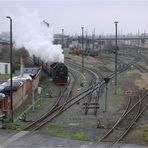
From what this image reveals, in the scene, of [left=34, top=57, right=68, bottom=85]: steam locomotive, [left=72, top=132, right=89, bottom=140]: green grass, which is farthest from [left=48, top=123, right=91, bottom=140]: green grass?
[left=34, top=57, right=68, bottom=85]: steam locomotive

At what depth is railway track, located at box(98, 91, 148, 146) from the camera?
29.2 metres

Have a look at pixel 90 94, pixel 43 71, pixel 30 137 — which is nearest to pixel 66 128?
pixel 30 137

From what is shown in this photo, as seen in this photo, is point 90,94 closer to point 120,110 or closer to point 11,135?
point 120,110

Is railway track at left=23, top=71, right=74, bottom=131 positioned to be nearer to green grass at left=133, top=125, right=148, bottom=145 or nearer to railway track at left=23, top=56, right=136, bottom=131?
railway track at left=23, top=56, right=136, bottom=131

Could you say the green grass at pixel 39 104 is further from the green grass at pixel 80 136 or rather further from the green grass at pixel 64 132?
the green grass at pixel 80 136

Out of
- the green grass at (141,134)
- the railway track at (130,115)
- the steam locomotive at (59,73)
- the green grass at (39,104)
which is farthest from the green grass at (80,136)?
the steam locomotive at (59,73)

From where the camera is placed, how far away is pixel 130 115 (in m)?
37.5

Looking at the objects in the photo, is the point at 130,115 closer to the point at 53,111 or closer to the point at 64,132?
the point at 53,111

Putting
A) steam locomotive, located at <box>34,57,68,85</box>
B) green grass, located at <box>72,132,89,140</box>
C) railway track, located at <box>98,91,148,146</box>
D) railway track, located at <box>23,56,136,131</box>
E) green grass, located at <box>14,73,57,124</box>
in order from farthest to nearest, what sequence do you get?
steam locomotive, located at <box>34,57,68,85</box> → green grass, located at <box>14,73,57,124</box> → railway track, located at <box>23,56,136,131</box> → railway track, located at <box>98,91,148,146</box> → green grass, located at <box>72,132,89,140</box>

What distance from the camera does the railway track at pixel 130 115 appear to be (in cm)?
2921

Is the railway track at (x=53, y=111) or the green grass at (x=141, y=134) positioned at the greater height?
the railway track at (x=53, y=111)

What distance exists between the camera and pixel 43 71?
2606 inches

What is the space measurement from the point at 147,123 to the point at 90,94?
48.8 feet

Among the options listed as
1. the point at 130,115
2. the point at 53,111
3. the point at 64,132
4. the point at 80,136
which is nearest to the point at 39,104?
the point at 53,111
